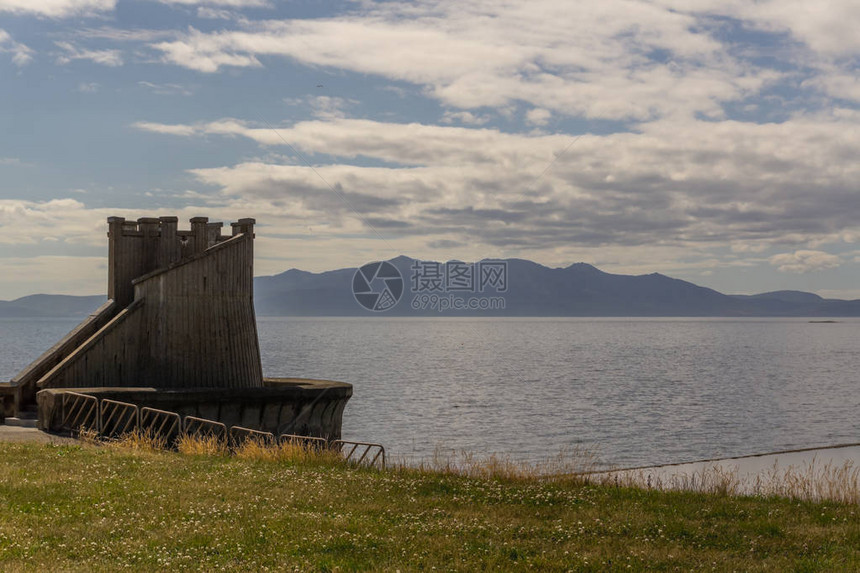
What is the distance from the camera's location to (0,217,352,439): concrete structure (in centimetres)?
2675

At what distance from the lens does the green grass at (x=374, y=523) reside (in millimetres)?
10461

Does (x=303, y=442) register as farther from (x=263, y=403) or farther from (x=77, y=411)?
(x=263, y=403)

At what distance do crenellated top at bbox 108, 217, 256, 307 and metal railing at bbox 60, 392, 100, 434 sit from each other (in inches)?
271

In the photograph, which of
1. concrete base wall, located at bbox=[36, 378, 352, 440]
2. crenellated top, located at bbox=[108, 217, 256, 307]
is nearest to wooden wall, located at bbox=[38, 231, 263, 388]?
concrete base wall, located at bbox=[36, 378, 352, 440]

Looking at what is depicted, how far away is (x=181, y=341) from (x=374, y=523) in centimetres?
1782

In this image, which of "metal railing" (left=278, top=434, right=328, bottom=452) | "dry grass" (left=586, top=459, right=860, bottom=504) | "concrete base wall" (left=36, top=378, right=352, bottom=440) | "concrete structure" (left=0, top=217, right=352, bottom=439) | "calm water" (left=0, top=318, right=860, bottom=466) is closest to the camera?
"dry grass" (left=586, top=459, right=860, bottom=504)

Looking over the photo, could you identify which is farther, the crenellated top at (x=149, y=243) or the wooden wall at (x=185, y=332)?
the crenellated top at (x=149, y=243)

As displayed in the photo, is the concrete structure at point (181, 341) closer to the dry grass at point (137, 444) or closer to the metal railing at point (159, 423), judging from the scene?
the metal railing at point (159, 423)

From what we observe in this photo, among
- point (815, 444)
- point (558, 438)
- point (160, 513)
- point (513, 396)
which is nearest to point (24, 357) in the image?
point (513, 396)

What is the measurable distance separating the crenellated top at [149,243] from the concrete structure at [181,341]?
0.04m

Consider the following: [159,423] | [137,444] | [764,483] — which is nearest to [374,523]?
[137,444]

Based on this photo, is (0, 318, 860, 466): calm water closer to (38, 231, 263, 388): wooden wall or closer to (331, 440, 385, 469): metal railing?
(331, 440, 385, 469): metal railing

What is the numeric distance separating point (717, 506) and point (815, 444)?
3176 centimetres

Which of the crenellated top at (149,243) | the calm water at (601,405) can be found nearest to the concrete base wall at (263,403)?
the crenellated top at (149,243)
